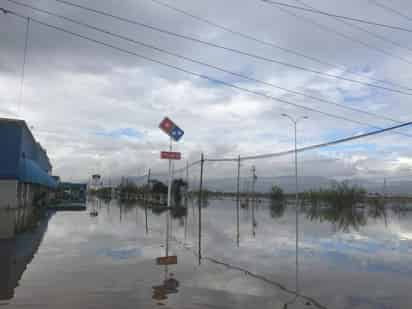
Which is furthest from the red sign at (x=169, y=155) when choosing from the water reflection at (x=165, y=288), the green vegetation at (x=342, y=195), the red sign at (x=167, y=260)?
the water reflection at (x=165, y=288)

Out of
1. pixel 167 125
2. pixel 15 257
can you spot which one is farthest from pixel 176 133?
pixel 15 257

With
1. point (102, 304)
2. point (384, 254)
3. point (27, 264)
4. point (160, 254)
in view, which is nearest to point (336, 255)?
point (384, 254)

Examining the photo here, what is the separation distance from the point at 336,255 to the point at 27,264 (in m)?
9.51

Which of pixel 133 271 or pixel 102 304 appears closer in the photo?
pixel 102 304

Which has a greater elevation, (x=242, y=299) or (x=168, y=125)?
(x=168, y=125)

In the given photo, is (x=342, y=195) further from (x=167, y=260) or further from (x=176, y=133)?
(x=167, y=260)

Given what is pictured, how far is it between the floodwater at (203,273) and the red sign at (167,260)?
178 mm

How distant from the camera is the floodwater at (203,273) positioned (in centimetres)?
693

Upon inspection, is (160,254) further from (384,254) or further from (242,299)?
(384,254)

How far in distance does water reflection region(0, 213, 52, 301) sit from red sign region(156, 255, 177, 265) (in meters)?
3.49

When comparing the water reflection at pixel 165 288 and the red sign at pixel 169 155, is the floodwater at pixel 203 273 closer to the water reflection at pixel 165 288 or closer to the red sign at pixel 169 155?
the water reflection at pixel 165 288

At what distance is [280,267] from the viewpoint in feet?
33.4

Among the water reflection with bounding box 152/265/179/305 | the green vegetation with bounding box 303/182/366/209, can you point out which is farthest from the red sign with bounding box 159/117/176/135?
the water reflection with bounding box 152/265/179/305

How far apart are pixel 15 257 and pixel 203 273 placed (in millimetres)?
5820
